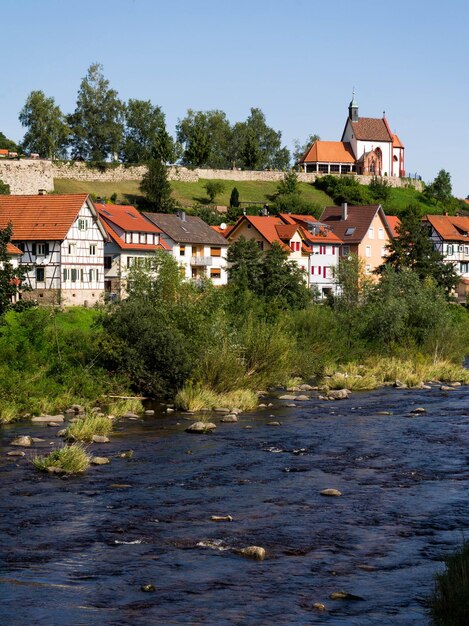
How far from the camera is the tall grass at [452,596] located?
13.3m

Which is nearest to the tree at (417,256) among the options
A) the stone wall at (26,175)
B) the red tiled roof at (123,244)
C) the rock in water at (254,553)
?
the red tiled roof at (123,244)

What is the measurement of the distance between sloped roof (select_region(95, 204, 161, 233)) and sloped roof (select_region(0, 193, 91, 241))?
715 centimetres

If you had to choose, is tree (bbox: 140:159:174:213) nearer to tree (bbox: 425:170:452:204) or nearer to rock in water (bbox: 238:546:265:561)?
tree (bbox: 425:170:452:204)

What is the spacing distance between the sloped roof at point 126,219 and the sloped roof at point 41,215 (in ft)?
23.4

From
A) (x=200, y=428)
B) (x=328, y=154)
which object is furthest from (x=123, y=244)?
(x=328, y=154)

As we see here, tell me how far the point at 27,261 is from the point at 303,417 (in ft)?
134

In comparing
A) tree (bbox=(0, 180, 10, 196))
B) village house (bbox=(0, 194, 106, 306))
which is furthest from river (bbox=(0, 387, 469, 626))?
tree (bbox=(0, 180, 10, 196))

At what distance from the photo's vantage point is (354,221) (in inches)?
3868

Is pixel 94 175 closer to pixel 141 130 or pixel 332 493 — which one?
pixel 141 130

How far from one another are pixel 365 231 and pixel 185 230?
19353 millimetres

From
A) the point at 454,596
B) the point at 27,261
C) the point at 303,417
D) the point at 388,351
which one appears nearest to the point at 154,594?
the point at 454,596

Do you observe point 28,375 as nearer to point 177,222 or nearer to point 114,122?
point 177,222

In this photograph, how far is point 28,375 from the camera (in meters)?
36.9

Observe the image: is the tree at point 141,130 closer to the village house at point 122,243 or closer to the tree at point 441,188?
the tree at point 441,188
